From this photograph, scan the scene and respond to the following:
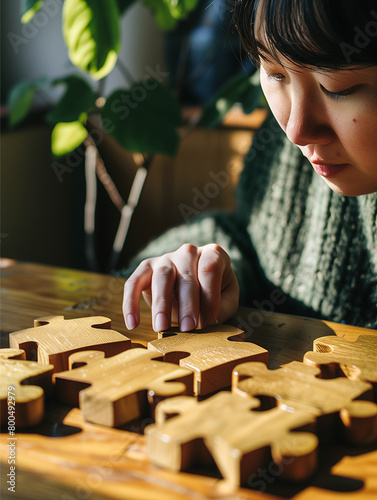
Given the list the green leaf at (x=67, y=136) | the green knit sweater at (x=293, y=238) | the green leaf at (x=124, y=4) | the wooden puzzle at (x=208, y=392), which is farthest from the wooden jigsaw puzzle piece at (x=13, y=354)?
the green leaf at (x=124, y=4)

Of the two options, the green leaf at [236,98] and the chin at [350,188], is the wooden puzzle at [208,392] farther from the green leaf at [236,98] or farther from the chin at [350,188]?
the green leaf at [236,98]

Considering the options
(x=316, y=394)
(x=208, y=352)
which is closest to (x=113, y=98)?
(x=208, y=352)

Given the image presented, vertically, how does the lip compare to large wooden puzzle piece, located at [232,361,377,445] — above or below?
above

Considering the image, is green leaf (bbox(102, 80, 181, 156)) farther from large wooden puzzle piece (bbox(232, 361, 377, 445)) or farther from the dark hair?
large wooden puzzle piece (bbox(232, 361, 377, 445))

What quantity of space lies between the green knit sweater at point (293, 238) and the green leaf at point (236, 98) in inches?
3.3

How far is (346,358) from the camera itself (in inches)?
27.0

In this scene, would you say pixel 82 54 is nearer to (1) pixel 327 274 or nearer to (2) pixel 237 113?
(1) pixel 327 274

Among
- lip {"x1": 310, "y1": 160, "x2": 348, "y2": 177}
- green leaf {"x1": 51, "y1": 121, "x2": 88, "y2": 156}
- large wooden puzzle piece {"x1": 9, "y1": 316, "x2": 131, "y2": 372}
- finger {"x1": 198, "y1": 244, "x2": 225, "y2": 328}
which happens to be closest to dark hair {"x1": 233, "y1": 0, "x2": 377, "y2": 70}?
lip {"x1": 310, "y1": 160, "x2": 348, "y2": 177}

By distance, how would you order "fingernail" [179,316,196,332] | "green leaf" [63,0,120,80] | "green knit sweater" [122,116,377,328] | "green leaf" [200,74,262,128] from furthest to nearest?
1. "green leaf" [200,74,262,128]
2. "green leaf" [63,0,120,80]
3. "green knit sweater" [122,116,377,328]
4. "fingernail" [179,316,196,332]

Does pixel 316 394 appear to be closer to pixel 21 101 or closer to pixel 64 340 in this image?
pixel 64 340

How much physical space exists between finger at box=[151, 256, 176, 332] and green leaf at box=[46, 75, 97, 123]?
0.81m

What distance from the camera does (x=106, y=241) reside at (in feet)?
9.00

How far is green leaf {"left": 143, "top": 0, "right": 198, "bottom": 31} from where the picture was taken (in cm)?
160

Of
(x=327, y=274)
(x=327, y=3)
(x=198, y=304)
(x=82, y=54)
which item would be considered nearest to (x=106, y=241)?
(x=82, y=54)
